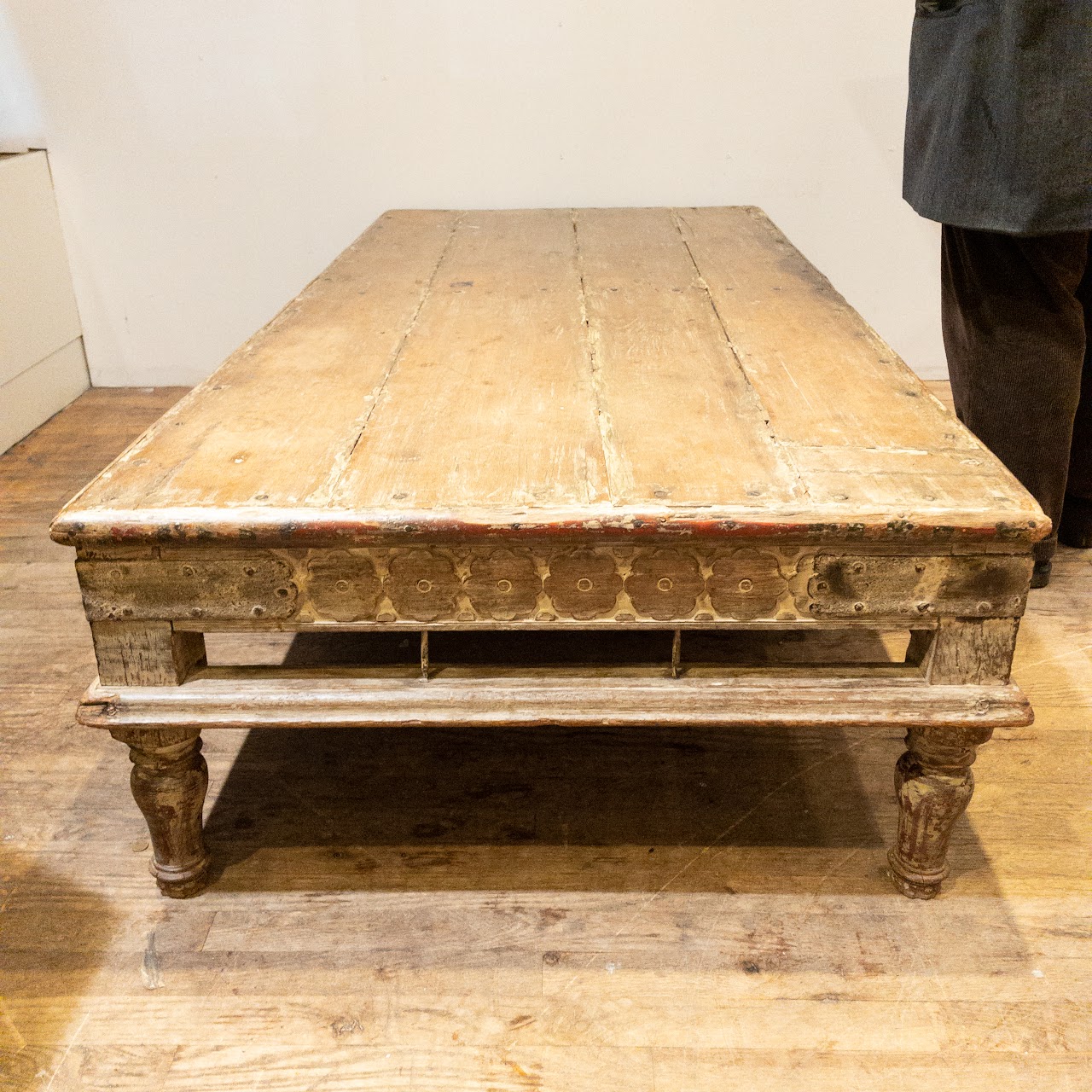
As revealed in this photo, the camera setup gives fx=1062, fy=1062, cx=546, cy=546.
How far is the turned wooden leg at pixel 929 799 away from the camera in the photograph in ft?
3.54

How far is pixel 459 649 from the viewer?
1.65 m

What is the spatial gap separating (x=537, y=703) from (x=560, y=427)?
0.30m

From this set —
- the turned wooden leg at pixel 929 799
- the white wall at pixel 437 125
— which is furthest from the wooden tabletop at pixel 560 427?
the white wall at pixel 437 125

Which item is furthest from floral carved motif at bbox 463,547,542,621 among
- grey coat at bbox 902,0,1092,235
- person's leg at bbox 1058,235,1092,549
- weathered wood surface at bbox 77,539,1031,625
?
person's leg at bbox 1058,235,1092,549

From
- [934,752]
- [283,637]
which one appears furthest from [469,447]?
[283,637]

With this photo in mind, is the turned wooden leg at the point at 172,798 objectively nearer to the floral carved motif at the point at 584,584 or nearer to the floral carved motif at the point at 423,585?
the floral carved motif at the point at 423,585

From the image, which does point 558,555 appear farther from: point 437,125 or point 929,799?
point 437,125

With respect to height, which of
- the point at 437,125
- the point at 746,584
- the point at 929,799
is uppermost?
the point at 437,125

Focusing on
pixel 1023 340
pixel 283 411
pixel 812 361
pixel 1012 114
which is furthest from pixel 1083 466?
pixel 283 411

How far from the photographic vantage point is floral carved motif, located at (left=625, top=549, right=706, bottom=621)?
0.99 metres

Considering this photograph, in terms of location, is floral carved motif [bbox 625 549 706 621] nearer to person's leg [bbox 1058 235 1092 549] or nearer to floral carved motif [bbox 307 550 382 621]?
floral carved motif [bbox 307 550 382 621]

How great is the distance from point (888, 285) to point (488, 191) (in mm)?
1001

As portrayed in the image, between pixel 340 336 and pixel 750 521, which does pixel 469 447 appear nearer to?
pixel 750 521

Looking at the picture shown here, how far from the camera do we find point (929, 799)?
111 centimetres
